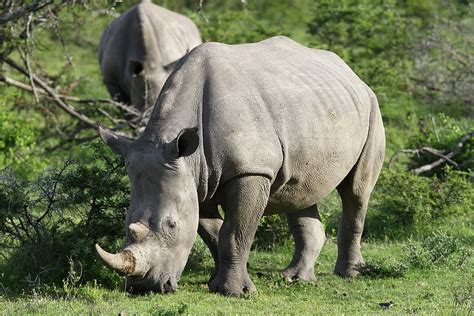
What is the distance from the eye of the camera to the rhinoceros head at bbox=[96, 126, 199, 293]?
25.4ft

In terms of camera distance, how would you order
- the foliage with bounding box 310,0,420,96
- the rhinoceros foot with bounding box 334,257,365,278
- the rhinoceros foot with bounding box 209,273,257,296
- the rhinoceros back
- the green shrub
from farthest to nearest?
the foliage with bounding box 310,0,420,96 < the rhinoceros foot with bounding box 334,257,365,278 < the green shrub < the rhinoceros foot with bounding box 209,273,257,296 < the rhinoceros back

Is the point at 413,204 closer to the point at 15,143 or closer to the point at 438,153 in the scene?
the point at 438,153

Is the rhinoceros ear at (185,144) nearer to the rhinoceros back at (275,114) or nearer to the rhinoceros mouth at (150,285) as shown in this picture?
the rhinoceros back at (275,114)

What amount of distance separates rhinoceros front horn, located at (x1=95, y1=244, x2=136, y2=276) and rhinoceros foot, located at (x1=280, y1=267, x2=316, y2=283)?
1.90m

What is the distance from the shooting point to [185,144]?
7801 mm

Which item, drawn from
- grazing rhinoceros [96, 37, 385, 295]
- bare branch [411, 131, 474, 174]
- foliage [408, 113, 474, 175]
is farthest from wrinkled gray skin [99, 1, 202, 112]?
grazing rhinoceros [96, 37, 385, 295]

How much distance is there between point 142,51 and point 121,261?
798cm

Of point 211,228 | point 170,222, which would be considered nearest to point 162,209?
point 170,222

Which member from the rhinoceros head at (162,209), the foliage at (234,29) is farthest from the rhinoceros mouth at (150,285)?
the foliage at (234,29)

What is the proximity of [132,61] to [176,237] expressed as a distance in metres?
7.41

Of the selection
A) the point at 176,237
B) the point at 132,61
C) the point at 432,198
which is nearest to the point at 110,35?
the point at 132,61

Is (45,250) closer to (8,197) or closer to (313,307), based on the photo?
(8,197)

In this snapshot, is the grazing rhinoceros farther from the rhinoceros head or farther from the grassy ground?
the grassy ground

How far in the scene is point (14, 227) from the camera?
8734mm
